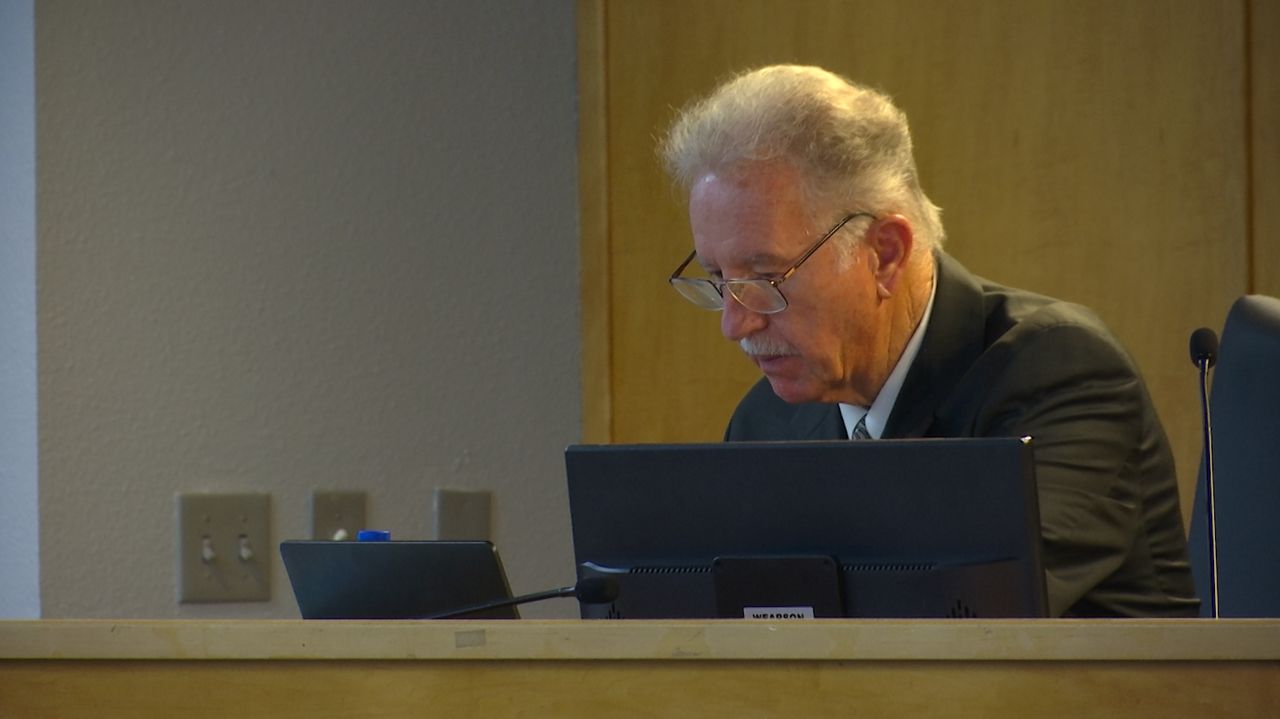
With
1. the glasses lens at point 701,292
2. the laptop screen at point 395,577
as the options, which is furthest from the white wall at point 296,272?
the laptop screen at point 395,577

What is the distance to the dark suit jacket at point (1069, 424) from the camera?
1.56 m

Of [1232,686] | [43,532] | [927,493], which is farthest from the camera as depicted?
[43,532]

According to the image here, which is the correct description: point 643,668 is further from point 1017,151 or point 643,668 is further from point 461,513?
point 1017,151

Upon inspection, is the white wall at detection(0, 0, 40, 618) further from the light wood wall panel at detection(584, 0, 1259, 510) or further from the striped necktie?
the striped necktie

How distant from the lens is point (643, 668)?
33.4 inches

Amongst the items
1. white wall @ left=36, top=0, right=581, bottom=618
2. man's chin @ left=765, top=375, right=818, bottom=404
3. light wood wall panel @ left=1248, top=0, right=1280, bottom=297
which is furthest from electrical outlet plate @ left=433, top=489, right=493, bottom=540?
light wood wall panel @ left=1248, top=0, right=1280, bottom=297

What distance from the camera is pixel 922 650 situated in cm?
83

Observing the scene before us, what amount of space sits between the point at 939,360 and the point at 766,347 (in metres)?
0.21

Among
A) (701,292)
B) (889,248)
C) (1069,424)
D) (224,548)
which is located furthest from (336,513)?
(1069,424)

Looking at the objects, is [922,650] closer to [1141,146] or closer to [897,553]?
[897,553]

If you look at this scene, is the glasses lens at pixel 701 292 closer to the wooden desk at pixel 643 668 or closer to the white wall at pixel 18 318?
the white wall at pixel 18 318

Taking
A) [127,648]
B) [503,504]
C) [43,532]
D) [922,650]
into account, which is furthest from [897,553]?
[43,532]

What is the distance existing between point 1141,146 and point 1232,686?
1873 millimetres

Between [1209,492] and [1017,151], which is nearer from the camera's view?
[1209,492]
